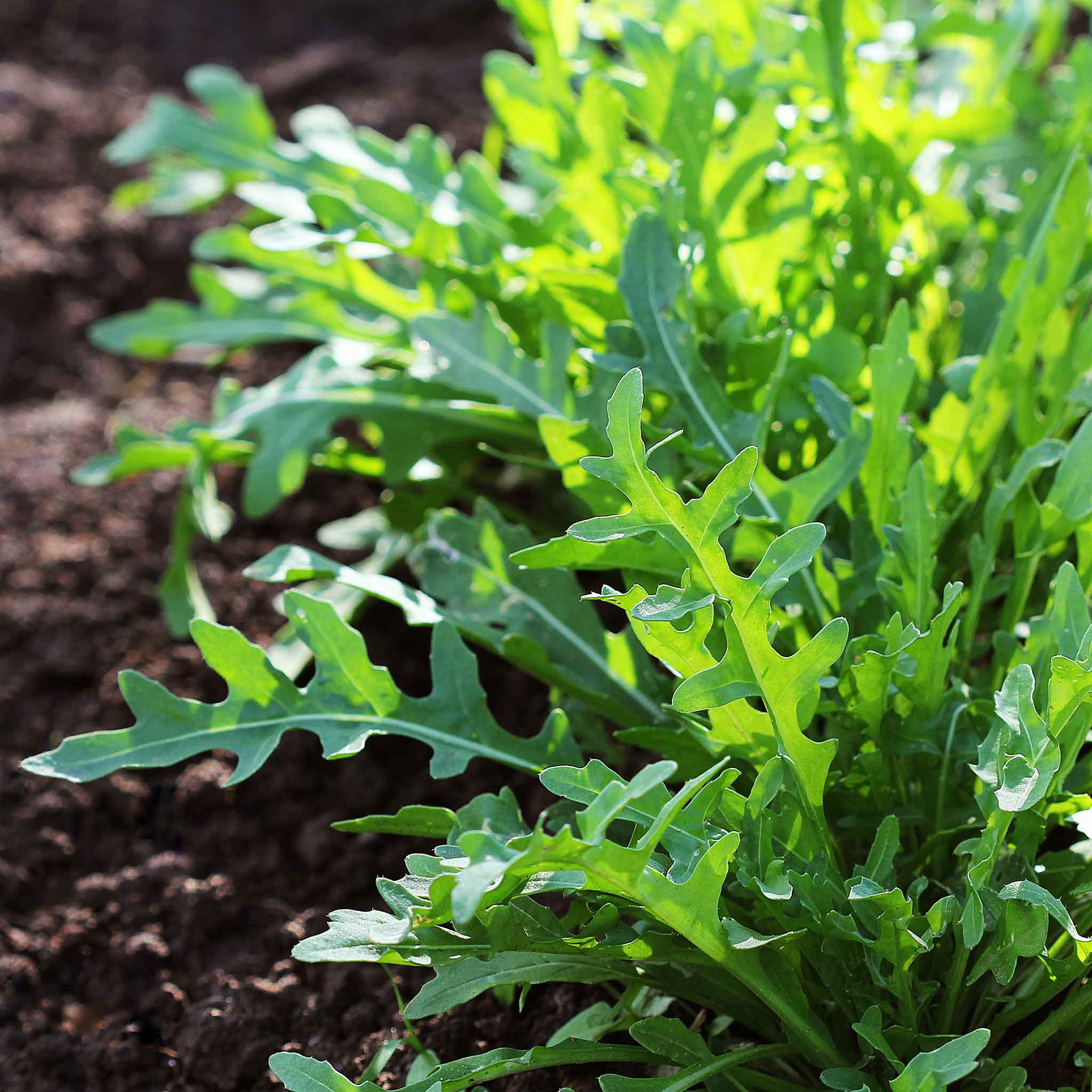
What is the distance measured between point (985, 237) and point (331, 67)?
Result: 1.59 m

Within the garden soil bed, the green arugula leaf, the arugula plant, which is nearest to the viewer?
the arugula plant

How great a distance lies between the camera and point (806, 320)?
1448 mm

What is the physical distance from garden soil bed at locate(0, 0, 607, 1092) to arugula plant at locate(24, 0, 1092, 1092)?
146 mm

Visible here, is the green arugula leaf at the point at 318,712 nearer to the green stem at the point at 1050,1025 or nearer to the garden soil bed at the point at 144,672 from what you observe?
the garden soil bed at the point at 144,672

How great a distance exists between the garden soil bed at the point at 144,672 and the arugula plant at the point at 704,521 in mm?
146

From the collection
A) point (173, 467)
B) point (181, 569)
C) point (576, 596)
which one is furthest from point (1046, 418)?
point (173, 467)

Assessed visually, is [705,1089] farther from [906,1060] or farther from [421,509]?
[421,509]

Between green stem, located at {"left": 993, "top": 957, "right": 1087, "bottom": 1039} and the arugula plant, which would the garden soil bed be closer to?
the arugula plant

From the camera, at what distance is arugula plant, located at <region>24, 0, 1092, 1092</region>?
100 cm

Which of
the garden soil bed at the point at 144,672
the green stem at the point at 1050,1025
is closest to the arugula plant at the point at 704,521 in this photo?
the green stem at the point at 1050,1025

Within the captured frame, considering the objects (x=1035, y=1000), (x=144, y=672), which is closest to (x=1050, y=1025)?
(x=1035, y=1000)

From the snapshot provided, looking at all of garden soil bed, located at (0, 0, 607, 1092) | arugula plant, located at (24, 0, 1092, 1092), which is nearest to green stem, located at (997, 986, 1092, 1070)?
arugula plant, located at (24, 0, 1092, 1092)

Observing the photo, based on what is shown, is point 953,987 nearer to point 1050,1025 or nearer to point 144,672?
point 1050,1025

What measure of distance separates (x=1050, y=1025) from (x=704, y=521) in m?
0.52
